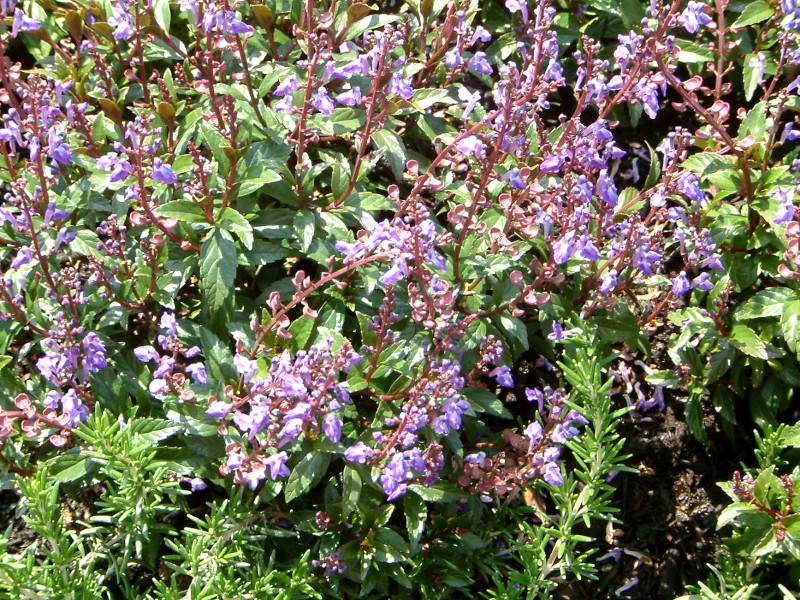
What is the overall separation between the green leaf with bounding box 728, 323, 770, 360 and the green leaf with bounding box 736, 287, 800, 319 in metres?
0.08

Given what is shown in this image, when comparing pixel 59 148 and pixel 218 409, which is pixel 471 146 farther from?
pixel 59 148

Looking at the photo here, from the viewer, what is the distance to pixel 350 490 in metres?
3.65

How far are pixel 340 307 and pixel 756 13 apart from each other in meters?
2.89

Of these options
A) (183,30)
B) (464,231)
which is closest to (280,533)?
(464,231)

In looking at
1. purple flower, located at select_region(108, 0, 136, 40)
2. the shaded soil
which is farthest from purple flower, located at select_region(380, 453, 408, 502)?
purple flower, located at select_region(108, 0, 136, 40)

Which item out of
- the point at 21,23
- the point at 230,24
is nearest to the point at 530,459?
the point at 230,24

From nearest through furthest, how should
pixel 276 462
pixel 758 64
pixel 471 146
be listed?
pixel 276 462 < pixel 471 146 < pixel 758 64

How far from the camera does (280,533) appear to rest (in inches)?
145

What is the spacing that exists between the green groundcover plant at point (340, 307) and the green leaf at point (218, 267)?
11 millimetres

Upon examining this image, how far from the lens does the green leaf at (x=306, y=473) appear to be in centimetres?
358

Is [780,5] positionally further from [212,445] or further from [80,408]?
[80,408]

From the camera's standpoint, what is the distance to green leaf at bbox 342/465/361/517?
3627 millimetres

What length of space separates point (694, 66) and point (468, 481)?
9.78 ft

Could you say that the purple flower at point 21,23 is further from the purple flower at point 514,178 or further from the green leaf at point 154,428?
the purple flower at point 514,178
